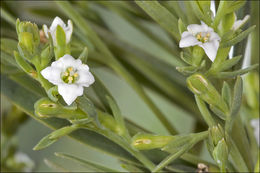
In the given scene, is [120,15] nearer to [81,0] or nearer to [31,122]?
[81,0]

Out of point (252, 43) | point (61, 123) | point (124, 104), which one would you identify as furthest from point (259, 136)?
point (124, 104)

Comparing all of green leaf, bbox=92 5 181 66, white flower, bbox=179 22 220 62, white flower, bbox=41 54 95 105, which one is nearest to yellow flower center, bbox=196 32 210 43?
white flower, bbox=179 22 220 62

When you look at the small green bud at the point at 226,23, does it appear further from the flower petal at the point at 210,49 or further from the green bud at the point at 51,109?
the green bud at the point at 51,109

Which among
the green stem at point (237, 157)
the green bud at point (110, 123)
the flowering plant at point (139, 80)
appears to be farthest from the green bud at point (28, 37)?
the green stem at point (237, 157)

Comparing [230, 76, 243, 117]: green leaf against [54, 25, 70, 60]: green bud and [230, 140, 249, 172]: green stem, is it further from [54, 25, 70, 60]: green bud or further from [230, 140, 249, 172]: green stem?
[54, 25, 70, 60]: green bud

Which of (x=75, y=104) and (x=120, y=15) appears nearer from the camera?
(x=75, y=104)

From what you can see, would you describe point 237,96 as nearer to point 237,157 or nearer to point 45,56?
point 237,157

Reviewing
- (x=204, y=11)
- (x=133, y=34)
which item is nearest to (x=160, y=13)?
(x=204, y=11)
